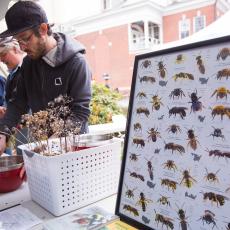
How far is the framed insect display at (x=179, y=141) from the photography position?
54 cm

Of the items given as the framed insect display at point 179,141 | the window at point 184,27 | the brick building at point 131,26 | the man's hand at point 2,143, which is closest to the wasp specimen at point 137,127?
the framed insect display at point 179,141

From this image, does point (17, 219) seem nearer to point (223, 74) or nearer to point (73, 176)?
point (73, 176)

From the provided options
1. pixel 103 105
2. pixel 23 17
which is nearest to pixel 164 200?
pixel 23 17

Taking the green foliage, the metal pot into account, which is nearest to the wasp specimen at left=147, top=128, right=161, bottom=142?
the metal pot

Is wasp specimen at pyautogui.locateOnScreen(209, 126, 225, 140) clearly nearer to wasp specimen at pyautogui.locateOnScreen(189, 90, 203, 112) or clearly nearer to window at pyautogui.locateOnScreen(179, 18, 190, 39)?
wasp specimen at pyautogui.locateOnScreen(189, 90, 203, 112)

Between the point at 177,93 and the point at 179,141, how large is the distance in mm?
98

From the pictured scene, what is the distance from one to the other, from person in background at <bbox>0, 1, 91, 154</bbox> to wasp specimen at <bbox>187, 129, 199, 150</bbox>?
0.74 metres

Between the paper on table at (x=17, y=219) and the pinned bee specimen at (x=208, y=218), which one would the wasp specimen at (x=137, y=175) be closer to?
the pinned bee specimen at (x=208, y=218)

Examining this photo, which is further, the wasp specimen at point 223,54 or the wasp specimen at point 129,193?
the wasp specimen at point 129,193

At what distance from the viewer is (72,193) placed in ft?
2.71

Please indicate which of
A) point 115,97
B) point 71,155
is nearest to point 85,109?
point 71,155

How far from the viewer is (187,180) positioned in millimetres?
580

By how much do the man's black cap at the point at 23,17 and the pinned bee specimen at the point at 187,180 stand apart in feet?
3.39

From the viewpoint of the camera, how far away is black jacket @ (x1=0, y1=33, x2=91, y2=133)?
138 centimetres
